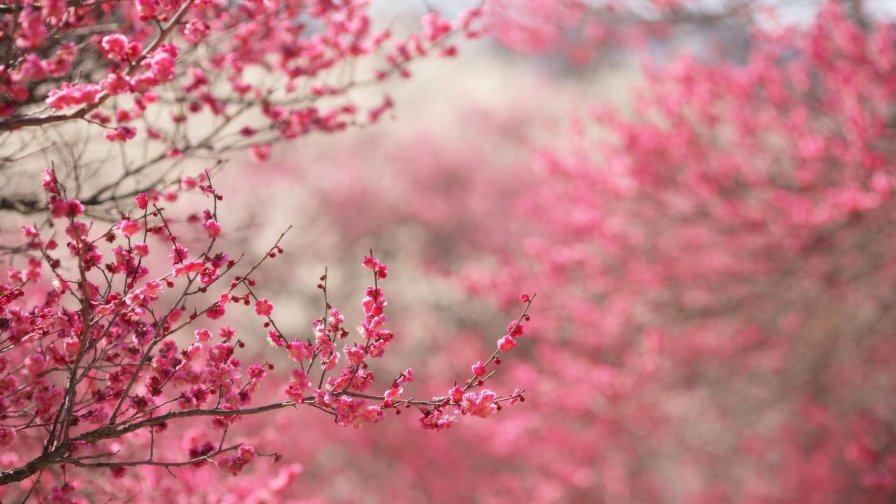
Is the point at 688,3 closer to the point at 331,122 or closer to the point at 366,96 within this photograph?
the point at 331,122

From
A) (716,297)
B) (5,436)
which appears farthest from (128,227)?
(716,297)

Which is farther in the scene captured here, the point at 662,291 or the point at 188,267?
the point at 662,291

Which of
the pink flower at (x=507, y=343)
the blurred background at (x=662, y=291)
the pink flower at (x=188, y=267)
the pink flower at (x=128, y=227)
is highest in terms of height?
the pink flower at (x=128, y=227)

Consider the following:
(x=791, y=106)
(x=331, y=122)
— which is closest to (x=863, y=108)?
(x=791, y=106)

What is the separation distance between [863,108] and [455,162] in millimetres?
13042

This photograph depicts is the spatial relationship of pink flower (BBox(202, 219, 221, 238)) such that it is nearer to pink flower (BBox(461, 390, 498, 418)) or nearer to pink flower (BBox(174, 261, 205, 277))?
pink flower (BBox(174, 261, 205, 277))

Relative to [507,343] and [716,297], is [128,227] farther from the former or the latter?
[716,297]

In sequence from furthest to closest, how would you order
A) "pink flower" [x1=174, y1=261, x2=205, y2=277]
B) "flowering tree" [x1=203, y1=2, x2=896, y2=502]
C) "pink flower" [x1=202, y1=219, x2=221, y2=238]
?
"flowering tree" [x1=203, y1=2, x2=896, y2=502] → "pink flower" [x1=202, y1=219, x2=221, y2=238] → "pink flower" [x1=174, y1=261, x2=205, y2=277]

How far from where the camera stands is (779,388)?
9.76 metres

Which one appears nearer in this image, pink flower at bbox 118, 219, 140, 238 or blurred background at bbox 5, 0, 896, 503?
pink flower at bbox 118, 219, 140, 238

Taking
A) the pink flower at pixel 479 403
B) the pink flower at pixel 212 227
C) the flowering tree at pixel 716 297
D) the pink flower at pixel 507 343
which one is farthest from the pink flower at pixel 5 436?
the flowering tree at pixel 716 297

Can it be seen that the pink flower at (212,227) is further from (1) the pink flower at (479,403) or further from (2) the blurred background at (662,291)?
(2) the blurred background at (662,291)

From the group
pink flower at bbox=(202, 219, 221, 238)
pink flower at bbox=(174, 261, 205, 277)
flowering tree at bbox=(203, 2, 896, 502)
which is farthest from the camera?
flowering tree at bbox=(203, 2, 896, 502)

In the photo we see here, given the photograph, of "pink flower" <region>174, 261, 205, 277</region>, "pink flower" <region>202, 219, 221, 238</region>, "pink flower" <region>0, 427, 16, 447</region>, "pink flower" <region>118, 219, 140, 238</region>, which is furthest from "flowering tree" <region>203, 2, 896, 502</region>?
"pink flower" <region>0, 427, 16, 447</region>
